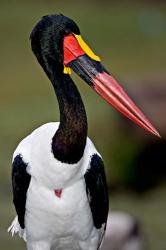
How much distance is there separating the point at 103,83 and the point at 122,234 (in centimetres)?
305

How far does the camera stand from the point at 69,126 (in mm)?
6355

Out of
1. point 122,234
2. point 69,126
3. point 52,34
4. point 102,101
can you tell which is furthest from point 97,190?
point 102,101

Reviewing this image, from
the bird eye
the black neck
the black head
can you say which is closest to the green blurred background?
Answer: the black neck

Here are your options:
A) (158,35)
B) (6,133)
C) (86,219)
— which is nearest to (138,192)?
(6,133)

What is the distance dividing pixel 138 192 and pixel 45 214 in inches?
191

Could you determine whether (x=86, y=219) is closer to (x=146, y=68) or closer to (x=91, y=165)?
(x=91, y=165)

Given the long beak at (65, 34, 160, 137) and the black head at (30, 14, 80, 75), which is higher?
the black head at (30, 14, 80, 75)

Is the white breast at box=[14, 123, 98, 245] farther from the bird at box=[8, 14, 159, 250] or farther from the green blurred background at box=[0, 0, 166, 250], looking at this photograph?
the green blurred background at box=[0, 0, 166, 250]

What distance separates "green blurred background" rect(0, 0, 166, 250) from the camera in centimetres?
1125

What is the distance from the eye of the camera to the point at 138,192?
11.4 m

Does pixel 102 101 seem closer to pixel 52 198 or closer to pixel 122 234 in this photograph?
pixel 122 234

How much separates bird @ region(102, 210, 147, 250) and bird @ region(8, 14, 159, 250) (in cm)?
211

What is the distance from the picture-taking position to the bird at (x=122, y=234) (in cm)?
908

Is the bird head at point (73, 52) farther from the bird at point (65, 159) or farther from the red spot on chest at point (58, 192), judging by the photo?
the red spot on chest at point (58, 192)
